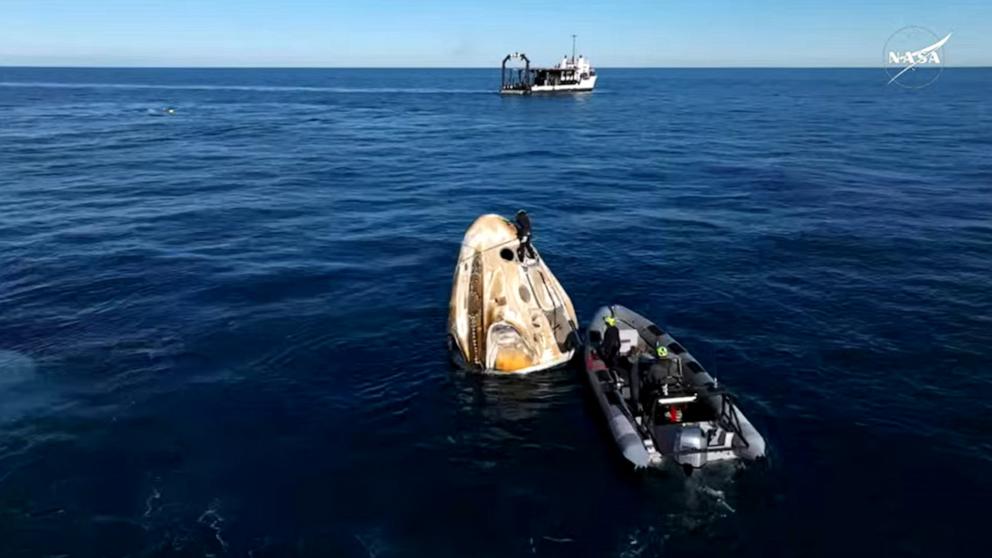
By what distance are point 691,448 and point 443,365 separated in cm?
1024

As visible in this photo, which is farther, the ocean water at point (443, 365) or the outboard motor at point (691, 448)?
the outboard motor at point (691, 448)

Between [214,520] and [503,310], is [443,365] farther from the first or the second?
[214,520]

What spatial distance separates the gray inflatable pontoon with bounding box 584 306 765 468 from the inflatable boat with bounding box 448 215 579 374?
171 centimetres

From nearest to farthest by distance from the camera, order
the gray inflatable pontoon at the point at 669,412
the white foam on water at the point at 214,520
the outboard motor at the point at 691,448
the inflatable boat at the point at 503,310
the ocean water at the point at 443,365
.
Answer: the white foam on water at the point at 214,520, the ocean water at the point at 443,365, the outboard motor at the point at 691,448, the gray inflatable pontoon at the point at 669,412, the inflatable boat at the point at 503,310

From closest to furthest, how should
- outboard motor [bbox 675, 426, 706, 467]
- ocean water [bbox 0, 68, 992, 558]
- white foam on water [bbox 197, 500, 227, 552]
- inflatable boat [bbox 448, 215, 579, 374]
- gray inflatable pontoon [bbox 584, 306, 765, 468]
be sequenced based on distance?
white foam on water [bbox 197, 500, 227, 552]
ocean water [bbox 0, 68, 992, 558]
outboard motor [bbox 675, 426, 706, 467]
gray inflatable pontoon [bbox 584, 306, 765, 468]
inflatable boat [bbox 448, 215, 579, 374]

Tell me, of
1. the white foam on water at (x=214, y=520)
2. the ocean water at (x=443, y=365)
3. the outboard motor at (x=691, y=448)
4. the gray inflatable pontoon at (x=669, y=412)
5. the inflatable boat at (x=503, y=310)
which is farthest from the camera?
the inflatable boat at (x=503, y=310)

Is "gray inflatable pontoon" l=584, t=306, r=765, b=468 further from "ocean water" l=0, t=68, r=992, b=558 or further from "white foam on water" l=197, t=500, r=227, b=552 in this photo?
"white foam on water" l=197, t=500, r=227, b=552

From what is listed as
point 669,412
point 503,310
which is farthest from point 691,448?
point 503,310

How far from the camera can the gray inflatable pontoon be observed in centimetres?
1808

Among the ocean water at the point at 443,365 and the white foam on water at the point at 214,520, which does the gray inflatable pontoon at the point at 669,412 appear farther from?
the white foam on water at the point at 214,520

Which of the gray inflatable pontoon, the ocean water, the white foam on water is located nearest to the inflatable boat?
the ocean water

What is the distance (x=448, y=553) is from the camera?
16000 mm

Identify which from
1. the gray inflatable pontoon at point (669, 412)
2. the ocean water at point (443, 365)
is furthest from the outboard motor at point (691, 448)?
the ocean water at point (443, 365)

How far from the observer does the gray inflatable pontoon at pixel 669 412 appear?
18078 mm
